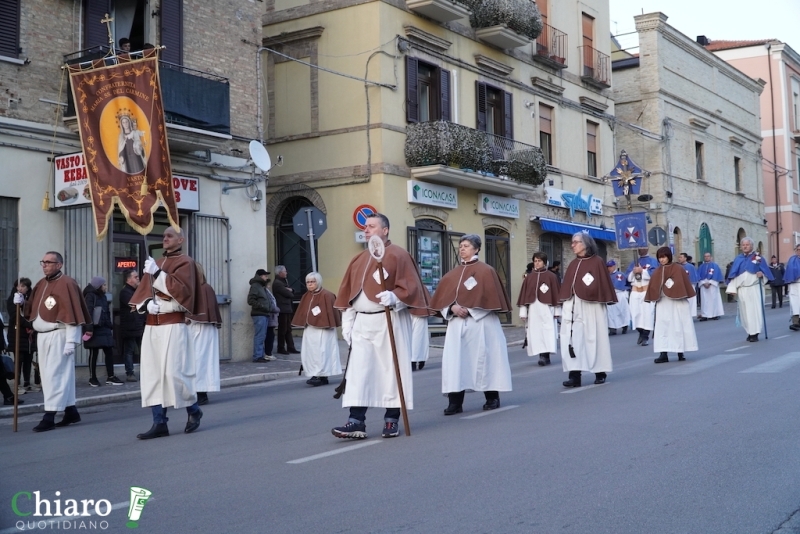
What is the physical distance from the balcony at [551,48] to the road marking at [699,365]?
17652 millimetres

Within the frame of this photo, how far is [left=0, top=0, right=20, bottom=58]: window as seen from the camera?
16.8 meters

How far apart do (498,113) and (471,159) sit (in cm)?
403

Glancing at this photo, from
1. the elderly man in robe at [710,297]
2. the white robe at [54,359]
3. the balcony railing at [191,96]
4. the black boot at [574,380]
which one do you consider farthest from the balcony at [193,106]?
the elderly man in robe at [710,297]

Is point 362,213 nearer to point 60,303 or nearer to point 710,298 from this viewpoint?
point 60,303

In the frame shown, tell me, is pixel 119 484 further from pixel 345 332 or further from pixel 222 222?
pixel 222 222

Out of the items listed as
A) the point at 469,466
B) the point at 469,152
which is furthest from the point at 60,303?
the point at 469,152

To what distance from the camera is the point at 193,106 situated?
19.3 meters

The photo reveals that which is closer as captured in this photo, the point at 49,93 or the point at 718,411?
the point at 718,411

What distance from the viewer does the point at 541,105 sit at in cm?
3241

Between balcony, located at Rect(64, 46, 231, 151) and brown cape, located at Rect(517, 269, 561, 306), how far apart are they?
22.0 feet

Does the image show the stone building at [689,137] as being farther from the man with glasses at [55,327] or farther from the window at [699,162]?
the man with glasses at [55,327]

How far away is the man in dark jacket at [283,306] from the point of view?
21.4 meters

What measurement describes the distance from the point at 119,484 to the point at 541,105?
87.4 ft

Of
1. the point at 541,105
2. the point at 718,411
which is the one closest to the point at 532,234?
the point at 541,105
